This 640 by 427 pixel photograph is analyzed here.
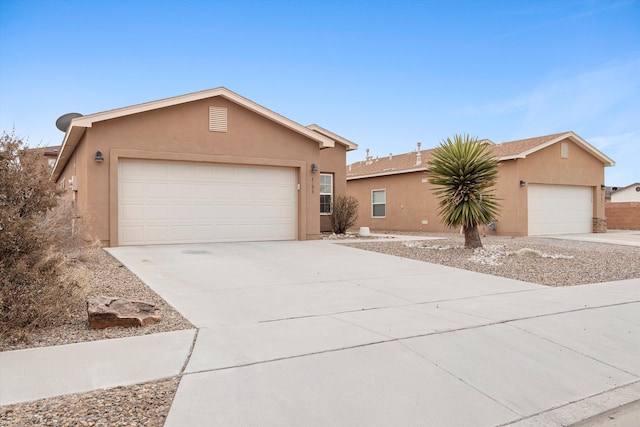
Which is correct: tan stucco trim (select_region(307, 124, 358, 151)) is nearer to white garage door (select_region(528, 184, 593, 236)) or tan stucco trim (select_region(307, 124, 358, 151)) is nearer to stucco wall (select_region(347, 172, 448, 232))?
stucco wall (select_region(347, 172, 448, 232))

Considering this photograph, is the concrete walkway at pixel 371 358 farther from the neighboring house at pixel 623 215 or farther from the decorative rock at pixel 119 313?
the neighboring house at pixel 623 215

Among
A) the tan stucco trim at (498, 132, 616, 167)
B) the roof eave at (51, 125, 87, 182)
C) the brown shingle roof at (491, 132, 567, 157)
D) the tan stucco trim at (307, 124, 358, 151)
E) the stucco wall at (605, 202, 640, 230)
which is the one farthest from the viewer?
the stucco wall at (605, 202, 640, 230)

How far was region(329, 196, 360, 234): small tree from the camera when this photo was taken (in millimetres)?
17703

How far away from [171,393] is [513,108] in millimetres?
22191

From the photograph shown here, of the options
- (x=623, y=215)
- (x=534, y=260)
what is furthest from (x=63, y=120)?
(x=623, y=215)

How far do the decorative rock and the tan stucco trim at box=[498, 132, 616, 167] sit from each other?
17370mm

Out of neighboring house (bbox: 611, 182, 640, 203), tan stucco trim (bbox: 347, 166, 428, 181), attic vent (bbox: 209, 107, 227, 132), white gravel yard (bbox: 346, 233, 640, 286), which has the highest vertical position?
attic vent (bbox: 209, 107, 227, 132)

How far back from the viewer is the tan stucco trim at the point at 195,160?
1205cm

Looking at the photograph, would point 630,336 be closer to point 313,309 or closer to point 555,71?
point 313,309

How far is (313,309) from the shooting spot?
5.87m

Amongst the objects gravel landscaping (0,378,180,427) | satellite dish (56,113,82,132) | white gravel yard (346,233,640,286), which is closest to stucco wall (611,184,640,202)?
white gravel yard (346,233,640,286)

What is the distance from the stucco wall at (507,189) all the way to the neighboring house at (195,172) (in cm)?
682

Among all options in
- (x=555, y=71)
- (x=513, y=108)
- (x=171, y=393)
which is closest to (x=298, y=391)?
(x=171, y=393)

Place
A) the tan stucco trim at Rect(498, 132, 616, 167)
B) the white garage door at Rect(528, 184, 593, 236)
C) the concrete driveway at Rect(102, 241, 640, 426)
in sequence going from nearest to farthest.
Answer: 1. the concrete driveway at Rect(102, 241, 640, 426)
2. the tan stucco trim at Rect(498, 132, 616, 167)
3. the white garage door at Rect(528, 184, 593, 236)
